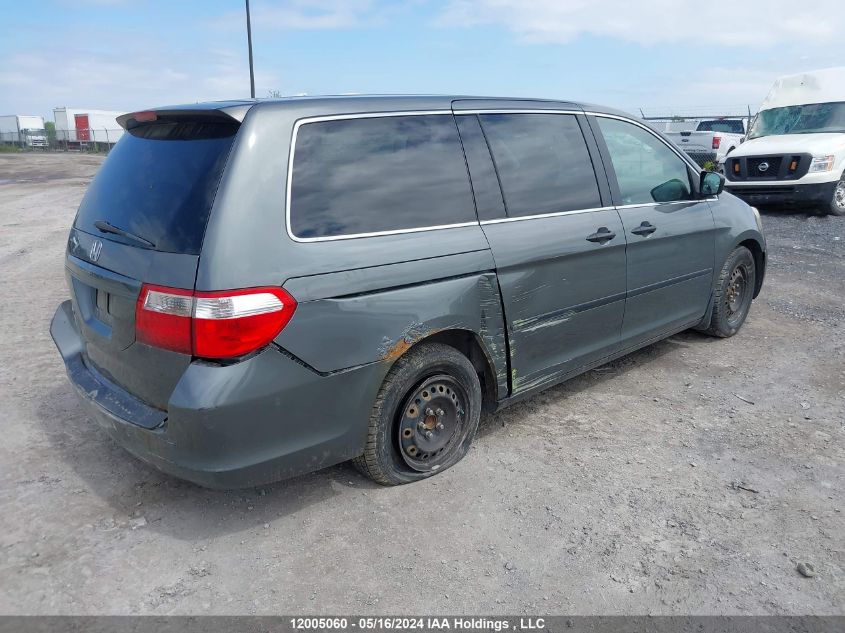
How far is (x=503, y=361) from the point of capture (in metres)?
3.54

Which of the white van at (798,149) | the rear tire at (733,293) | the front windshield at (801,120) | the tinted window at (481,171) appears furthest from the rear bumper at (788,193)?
the tinted window at (481,171)

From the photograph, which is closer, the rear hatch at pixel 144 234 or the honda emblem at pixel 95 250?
the rear hatch at pixel 144 234

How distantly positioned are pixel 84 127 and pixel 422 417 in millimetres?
61048

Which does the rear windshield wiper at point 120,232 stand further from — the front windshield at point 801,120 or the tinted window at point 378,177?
the front windshield at point 801,120

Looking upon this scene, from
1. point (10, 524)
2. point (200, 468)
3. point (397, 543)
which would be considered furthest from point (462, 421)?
point (10, 524)

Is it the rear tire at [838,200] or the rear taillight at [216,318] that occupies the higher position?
→ the rear taillight at [216,318]

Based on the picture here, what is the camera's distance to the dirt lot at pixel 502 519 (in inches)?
102

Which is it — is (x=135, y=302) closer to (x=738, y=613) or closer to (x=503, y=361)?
(x=503, y=361)

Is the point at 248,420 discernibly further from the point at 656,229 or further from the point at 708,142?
the point at 708,142

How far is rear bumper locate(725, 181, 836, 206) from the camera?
1155 cm

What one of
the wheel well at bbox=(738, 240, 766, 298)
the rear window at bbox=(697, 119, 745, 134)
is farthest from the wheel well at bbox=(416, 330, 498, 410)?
the rear window at bbox=(697, 119, 745, 134)

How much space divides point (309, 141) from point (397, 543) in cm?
181

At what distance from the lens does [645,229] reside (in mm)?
4227

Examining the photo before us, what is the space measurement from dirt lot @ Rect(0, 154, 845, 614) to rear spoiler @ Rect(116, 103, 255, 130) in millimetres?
1788
